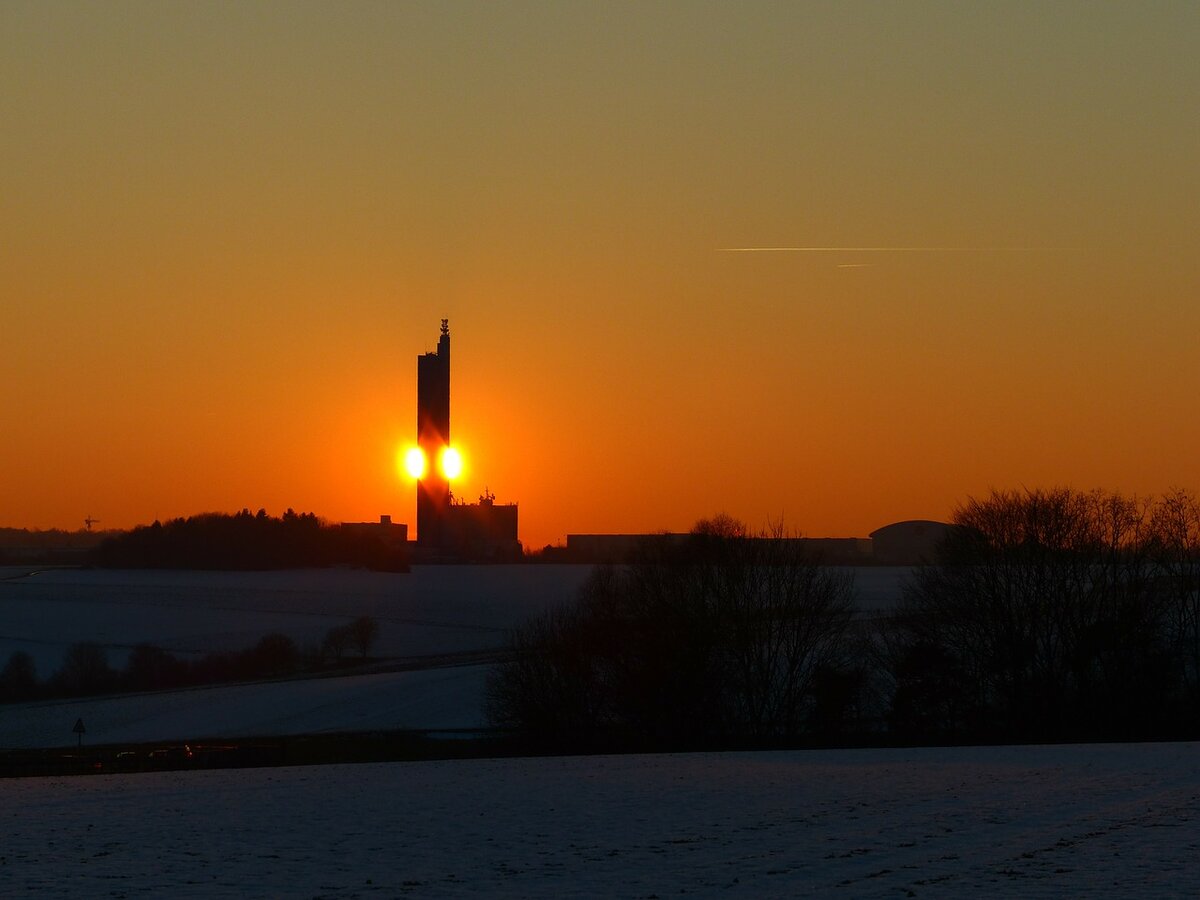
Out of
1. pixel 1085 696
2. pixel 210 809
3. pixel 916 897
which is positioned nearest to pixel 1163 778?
pixel 916 897

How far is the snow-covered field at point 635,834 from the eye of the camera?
13.6 meters

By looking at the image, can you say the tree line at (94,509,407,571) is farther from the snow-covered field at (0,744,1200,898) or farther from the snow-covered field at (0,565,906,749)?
the snow-covered field at (0,744,1200,898)

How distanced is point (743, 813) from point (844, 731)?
2586 cm

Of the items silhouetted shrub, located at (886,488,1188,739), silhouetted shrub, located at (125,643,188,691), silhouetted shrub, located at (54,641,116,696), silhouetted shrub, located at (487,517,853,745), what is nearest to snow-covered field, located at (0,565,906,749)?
silhouetted shrub, located at (54,641,116,696)

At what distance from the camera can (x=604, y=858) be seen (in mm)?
15266

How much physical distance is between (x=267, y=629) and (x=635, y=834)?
2895 inches

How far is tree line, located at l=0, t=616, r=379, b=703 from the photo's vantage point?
63781mm

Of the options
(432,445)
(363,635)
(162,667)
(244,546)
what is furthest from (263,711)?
(432,445)

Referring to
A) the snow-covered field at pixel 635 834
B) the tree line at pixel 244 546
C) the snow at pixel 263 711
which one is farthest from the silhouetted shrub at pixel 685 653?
the tree line at pixel 244 546

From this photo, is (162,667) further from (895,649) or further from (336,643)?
(895,649)

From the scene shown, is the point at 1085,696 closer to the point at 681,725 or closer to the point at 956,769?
the point at 681,725

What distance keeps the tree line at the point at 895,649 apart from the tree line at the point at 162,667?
21994 mm

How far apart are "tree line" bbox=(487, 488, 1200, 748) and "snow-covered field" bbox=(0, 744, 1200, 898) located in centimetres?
1847

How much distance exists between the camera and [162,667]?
222 feet
